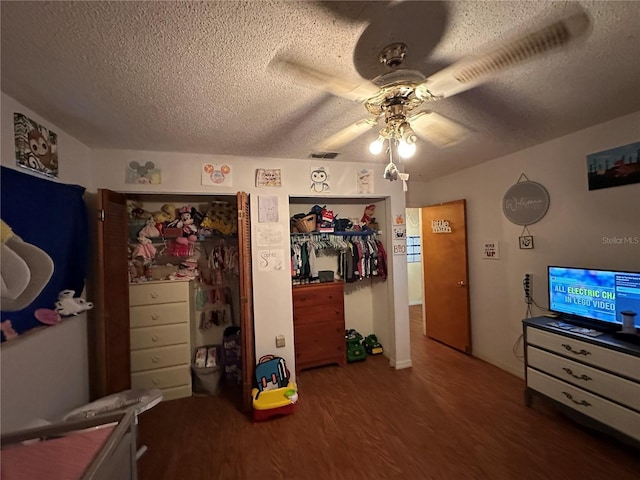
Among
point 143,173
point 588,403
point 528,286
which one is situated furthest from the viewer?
point 528,286

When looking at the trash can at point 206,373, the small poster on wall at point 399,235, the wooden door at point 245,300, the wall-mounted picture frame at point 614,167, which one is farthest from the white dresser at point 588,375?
the trash can at point 206,373

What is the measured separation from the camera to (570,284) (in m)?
2.14

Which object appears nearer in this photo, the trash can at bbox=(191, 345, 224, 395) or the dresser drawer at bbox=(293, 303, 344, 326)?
the trash can at bbox=(191, 345, 224, 395)

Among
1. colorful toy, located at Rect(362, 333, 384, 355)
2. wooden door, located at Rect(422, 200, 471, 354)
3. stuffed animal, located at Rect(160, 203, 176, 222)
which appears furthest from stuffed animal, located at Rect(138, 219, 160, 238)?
wooden door, located at Rect(422, 200, 471, 354)

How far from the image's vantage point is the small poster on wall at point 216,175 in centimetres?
246

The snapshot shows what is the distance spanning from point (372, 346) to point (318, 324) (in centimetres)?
84

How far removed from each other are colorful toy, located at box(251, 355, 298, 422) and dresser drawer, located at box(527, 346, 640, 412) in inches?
78.9

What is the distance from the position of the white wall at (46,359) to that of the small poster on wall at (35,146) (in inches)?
1.2

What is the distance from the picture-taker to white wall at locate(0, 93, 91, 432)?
52.7 inches

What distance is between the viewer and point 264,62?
48.4 inches

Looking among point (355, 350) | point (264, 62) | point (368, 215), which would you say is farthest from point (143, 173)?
point (355, 350)

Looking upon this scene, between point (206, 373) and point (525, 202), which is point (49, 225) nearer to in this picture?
point (206, 373)

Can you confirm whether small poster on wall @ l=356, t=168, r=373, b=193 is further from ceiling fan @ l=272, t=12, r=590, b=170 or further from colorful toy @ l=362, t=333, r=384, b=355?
colorful toy @ l=362, t=333, r=384, b=355

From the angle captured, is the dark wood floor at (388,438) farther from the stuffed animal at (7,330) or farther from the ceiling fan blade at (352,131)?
the ceiling fan blade at (352,131)
